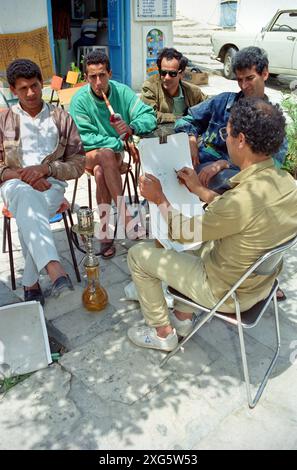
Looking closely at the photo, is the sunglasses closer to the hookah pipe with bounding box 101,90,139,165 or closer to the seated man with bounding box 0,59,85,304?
the hookah pipe with bounding box 101,90,139,165

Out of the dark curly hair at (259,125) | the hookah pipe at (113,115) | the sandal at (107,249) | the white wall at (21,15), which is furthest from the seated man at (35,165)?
the white wall at (21,15)

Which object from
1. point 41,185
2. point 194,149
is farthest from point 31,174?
point 194,149

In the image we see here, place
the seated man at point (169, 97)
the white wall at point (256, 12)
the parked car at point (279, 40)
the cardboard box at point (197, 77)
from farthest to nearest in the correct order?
the white wall at point (256, 12) < the cardboard box at point (197, 77) < the parked car at point (279, 40) < the seated man at point (169, 97)

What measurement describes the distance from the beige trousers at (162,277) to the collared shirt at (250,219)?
0.46 feet

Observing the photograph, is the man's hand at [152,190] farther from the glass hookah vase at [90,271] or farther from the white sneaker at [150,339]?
the white sneaker at [150,339]

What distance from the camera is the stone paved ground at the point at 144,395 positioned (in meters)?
2.00

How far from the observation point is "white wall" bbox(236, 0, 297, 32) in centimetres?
1322

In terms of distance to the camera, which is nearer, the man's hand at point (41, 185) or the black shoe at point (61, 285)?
the black shoe at point (61, 285)

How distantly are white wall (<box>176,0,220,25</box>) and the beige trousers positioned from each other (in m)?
15.1

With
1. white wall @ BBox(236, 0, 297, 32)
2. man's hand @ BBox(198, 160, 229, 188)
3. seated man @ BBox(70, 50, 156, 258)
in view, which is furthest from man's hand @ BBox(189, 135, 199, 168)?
white wall @ BBox(236, 0, 297, 32)

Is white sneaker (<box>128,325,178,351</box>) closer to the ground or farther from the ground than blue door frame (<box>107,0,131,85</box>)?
closer to the ground

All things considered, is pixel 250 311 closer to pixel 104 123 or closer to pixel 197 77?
pixel 104 123

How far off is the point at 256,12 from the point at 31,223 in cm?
1348

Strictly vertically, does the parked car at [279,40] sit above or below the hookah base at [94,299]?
above
